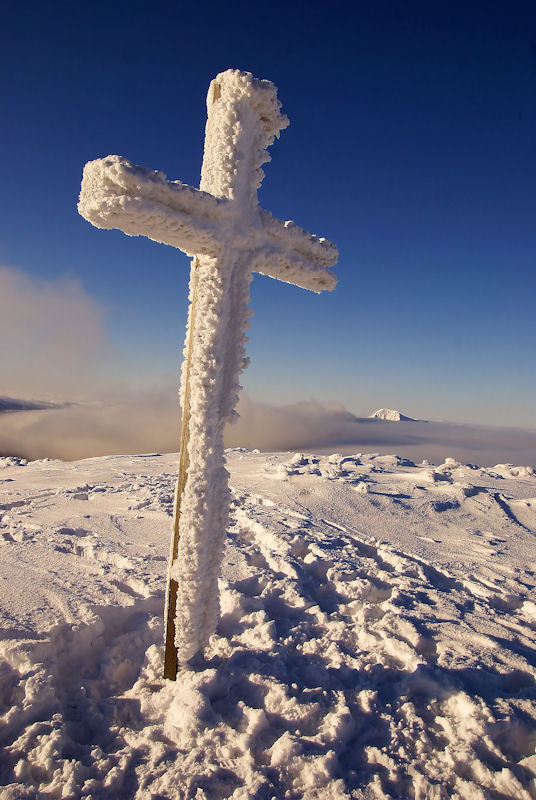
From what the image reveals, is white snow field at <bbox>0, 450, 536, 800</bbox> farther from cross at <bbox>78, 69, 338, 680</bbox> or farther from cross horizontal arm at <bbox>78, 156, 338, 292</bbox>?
cross horizontal arm at <bbox>78, 156, 338, 292</bbox>

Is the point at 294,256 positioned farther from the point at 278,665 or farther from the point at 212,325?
the point at 278,665

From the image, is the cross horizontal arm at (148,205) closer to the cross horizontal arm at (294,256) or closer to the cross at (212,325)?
the cross at (212,325)

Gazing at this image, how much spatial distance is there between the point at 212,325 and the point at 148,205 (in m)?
0.84

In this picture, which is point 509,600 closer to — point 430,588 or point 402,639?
point 430,588

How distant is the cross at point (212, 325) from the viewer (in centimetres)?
299

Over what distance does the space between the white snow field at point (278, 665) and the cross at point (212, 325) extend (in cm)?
50

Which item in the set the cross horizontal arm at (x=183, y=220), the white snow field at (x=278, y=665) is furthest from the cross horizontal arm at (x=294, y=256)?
the white snow field at (x=278, y=665)

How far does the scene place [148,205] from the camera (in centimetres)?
262

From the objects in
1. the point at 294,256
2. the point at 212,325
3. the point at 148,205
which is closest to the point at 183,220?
the point at 148,205

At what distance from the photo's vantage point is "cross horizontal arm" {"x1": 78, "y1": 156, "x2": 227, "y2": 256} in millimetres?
2549

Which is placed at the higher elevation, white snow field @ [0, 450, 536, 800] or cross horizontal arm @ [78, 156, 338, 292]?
cross horizontal arm @ [78, 156, 338, 292]

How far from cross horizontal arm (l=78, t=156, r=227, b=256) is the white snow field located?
9.41 feet

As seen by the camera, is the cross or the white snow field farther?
the cross

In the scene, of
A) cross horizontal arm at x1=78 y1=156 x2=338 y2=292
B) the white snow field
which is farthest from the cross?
the white snow field
